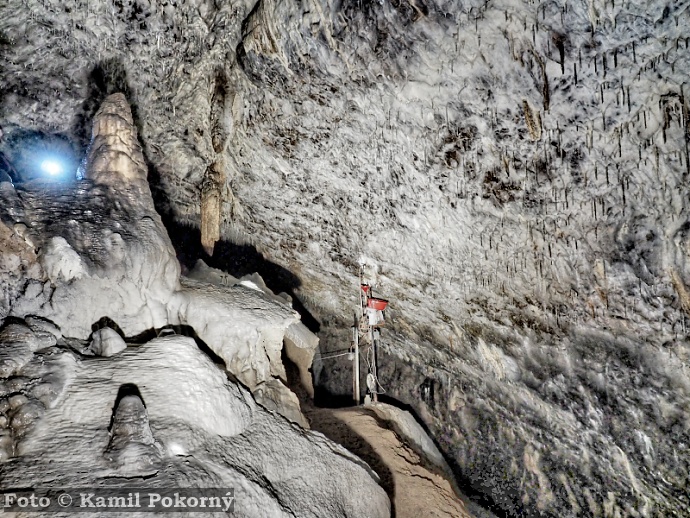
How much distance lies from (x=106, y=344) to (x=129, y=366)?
54cm

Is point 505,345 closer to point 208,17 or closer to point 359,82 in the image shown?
point 359,82

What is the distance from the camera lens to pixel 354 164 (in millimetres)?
7027

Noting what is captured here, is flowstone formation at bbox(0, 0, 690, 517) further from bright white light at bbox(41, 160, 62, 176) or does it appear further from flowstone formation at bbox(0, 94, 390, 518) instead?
bright white light at bbox(41, 160, 62, 176)

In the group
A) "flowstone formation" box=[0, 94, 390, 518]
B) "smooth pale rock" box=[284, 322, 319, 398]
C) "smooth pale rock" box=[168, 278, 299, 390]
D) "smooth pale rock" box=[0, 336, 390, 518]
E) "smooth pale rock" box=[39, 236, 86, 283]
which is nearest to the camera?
"smooth pale rock" box=[0, 336, 390, 518]

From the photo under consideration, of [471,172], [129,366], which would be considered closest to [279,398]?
[129,366]

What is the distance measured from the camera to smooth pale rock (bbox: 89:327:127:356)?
13.3ft

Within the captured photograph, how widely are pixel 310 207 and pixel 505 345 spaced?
15.2ft

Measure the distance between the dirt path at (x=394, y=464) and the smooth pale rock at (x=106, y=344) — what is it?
392 cm

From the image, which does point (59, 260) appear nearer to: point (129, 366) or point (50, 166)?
point (129, 366)

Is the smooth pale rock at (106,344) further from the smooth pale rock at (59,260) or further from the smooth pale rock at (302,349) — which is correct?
the smooth pale rock at (302,349)

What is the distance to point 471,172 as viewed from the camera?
592 centimetres

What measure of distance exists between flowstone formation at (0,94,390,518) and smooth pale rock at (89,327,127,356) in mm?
12

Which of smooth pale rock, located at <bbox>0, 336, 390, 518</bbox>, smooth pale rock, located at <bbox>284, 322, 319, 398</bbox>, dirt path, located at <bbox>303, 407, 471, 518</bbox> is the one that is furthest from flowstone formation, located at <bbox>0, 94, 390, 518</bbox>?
smooth pale rock, located at <bbox>284, 322, 319, 398</bbox>

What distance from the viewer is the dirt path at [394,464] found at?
6172mm
